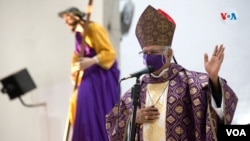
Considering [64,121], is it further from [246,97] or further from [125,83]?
[246,97]

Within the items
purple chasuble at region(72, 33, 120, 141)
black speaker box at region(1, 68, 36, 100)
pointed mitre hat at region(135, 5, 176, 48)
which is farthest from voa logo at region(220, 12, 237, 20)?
black speaker box at region(1, 68, 36, 100)

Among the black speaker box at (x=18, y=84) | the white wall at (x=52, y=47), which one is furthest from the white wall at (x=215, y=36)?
the black speaker box at (x=18, y=84)

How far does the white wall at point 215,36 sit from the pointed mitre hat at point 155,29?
0.68 feet

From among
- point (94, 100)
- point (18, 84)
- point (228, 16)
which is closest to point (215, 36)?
point (228, 16)

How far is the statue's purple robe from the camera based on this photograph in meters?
1.63

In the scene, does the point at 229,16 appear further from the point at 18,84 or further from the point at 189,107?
the point at 18,84

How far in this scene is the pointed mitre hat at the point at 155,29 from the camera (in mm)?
1762

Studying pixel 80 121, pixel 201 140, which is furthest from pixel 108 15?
pixel 201 140

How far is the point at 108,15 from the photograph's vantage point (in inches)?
105

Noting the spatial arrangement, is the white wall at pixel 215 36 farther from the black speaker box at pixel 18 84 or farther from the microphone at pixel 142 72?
the black speaker box at pixel 18 84

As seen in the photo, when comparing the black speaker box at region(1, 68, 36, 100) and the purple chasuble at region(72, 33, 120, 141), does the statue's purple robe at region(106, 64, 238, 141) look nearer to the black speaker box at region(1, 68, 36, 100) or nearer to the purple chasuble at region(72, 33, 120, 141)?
the purple chasuble at region(72, 33, 120, 141)

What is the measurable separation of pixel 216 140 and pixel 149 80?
395mm

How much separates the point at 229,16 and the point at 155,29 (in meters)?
0.39

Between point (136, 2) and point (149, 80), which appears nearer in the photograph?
point (149, 80)
